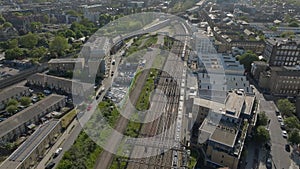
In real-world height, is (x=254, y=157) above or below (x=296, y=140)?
below

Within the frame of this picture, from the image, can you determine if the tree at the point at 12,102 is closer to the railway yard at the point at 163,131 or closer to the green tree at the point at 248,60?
the railway yard at the point at 163,131

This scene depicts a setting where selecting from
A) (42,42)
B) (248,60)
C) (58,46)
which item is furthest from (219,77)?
(42,42)

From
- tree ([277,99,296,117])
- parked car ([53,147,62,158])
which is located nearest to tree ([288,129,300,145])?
tree ([277,99,296,117])

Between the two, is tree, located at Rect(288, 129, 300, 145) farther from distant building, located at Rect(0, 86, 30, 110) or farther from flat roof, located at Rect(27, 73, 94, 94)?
distant building, located at Rect(0, 86, 30, 110)

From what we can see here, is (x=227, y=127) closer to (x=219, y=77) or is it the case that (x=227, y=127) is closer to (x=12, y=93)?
(x=219, y=77)

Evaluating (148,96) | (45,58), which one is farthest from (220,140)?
(45,58)

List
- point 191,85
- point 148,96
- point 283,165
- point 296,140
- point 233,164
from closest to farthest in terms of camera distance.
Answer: point 233,164 < point 283,165 < point 296,140 < point 148,96 < point 191,85

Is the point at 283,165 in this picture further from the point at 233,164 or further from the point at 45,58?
the point at 45,58
